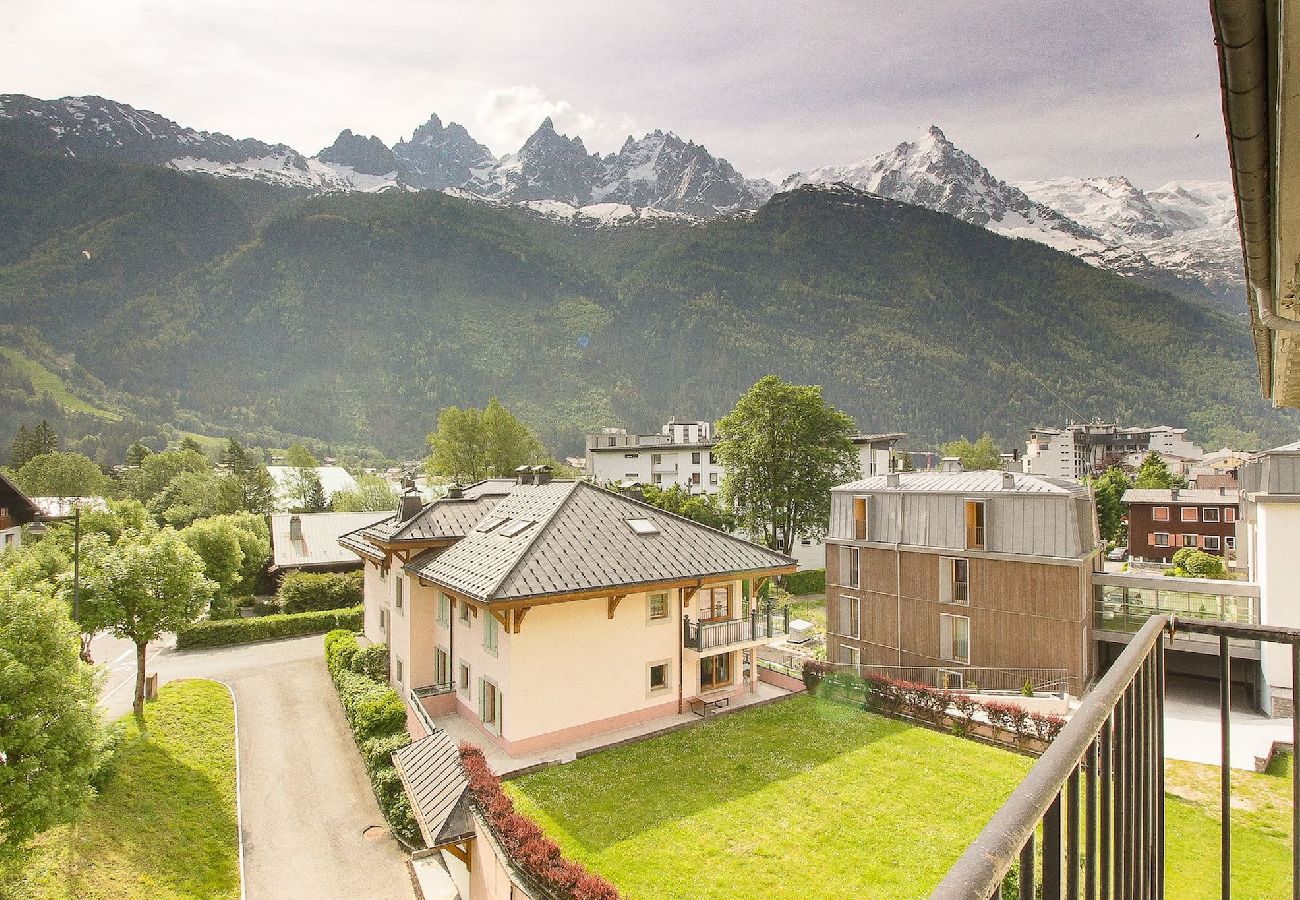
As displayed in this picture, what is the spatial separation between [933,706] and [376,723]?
16.0 meters

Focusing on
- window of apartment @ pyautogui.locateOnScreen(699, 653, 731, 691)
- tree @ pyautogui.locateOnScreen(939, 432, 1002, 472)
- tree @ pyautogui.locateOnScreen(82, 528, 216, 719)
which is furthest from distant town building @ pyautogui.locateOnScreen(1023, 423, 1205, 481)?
tree @ pyautogui.locateOnScreen(82, 528, 216, 719)

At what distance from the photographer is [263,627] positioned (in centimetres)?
3141

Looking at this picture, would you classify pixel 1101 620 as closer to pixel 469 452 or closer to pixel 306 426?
pixel 469 452

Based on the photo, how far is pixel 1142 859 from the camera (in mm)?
2135

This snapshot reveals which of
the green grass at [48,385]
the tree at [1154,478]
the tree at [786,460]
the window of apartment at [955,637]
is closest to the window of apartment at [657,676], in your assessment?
the window of apartment at [955,637]

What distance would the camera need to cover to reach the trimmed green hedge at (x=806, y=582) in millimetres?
43938

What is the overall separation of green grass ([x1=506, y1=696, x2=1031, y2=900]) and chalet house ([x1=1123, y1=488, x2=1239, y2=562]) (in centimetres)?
4387

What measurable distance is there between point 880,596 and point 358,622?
2501cm

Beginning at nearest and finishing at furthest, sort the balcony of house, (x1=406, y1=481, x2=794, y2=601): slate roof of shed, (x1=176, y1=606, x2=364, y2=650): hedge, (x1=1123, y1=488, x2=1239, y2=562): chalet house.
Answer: (x1=406, y1=481, x2=794, y2=601): slate roof of shed
the balcony of house
(x1=176, y1=606, x2=364, y2=650): hedge
(x1=1123, y1=488, x2=1239, y2=562): chalet house

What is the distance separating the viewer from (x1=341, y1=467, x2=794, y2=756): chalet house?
15.6 meters

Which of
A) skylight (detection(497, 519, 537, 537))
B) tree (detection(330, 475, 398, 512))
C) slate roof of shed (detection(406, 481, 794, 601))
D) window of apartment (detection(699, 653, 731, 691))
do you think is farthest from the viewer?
tree (detection(330, 475, 398, 512))

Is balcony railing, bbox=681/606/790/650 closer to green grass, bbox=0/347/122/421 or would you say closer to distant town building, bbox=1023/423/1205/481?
distant town building, bbox=1023/423/1205/481

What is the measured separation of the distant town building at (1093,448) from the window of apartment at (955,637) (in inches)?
3549

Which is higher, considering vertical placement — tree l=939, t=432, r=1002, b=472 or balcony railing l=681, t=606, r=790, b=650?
tree l=939, t=432, r=1002, b=472
